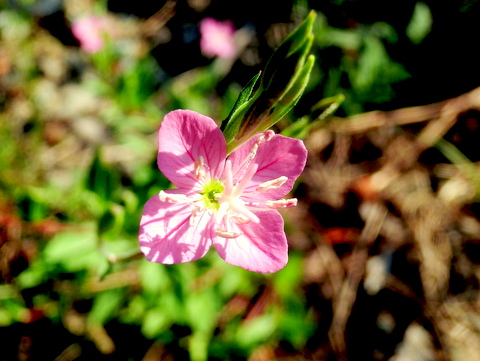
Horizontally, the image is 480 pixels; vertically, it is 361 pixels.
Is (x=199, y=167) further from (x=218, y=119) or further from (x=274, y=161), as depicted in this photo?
(x=218, y=119)

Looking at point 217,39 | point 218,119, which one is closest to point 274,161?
point 218,119

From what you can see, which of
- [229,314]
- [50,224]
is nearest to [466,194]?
[229,314]

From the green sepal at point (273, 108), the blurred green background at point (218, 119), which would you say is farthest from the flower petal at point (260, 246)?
the blurred green background at point (218, 119)

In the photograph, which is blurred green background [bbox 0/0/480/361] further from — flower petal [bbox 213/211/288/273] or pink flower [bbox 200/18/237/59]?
flower petal [bbox 213/211/288/273]

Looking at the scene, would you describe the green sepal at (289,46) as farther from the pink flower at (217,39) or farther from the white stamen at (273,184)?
the pink flower at (217,39)

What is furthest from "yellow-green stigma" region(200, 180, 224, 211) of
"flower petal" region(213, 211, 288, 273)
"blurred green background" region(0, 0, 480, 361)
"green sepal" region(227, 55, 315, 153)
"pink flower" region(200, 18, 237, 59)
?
"pink flower" region(200, 18, 237, 59)

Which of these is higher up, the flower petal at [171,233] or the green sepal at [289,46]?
the green sepal at [289,46]
